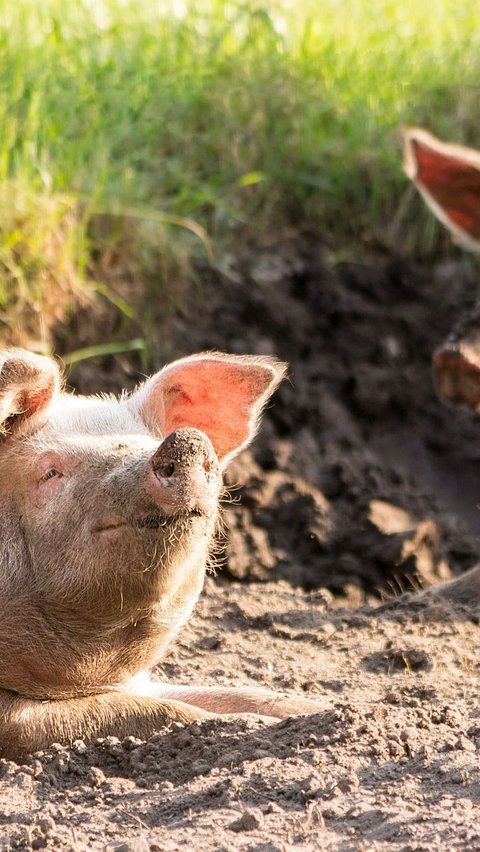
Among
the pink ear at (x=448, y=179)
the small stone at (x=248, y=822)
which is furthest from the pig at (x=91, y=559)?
the pink ear at (x=448, y=179)

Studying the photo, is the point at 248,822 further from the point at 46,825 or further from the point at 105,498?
the point at 105,498

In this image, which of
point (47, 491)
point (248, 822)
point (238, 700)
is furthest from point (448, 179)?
point (248, 822)

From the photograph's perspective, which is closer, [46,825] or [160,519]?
[46,825]

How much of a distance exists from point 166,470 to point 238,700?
0.92 metres

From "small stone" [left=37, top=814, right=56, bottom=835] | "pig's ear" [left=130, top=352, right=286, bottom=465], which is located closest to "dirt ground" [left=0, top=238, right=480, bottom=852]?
"small stone" [left=37, top=814, right=56, bottom=835]

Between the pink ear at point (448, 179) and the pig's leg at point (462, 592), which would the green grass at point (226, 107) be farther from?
the pig's leg at point (462, 592)

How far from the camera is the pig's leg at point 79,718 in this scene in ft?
10.8

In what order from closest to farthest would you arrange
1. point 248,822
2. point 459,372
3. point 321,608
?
point 248,822
point 321,608
point 459,372

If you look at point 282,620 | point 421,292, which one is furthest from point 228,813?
point 421,292

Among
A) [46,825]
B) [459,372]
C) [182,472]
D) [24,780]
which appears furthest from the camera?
[459,372]

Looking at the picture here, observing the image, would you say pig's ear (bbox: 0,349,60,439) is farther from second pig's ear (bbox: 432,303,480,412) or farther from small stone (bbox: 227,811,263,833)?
second pig's ear (bbox: 432,303,480,412)

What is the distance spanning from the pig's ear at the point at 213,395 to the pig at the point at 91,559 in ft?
0.26

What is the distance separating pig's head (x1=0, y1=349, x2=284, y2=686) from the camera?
307 centimetres

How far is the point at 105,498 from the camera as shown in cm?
318
